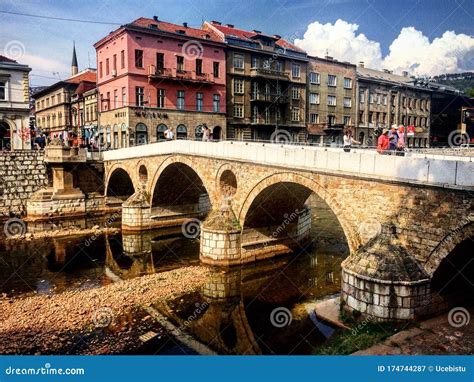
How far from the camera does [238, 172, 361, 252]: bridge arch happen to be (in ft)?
38.4

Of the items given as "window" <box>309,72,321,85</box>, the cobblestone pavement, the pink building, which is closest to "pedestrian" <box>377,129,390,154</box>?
the cobblestone pavement

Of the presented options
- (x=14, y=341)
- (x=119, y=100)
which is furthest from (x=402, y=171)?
(x=119, y=100)

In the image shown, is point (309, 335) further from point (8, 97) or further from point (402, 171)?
point (8, 97)

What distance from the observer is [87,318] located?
1192 centimetres

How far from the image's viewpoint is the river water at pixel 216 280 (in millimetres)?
11445

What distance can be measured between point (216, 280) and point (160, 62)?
18786mm

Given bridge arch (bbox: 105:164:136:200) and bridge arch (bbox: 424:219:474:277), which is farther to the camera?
bridge arch (bbox: 105:164:136:200)

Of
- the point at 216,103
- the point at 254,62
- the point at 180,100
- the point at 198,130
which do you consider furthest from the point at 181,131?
the point at 254,62

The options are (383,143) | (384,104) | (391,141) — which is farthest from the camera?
(384,104)

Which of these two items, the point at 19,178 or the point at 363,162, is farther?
the point at 19,178

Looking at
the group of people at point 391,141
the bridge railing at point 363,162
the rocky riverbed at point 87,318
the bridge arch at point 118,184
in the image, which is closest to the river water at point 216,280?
the rocky riverbed at point 87,318

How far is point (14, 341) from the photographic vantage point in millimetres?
10430

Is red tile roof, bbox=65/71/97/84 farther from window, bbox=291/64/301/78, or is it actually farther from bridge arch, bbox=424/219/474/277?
bridge arch, bbox=424/219/474/277

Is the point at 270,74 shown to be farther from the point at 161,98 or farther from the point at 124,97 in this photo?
the point at 124,97
